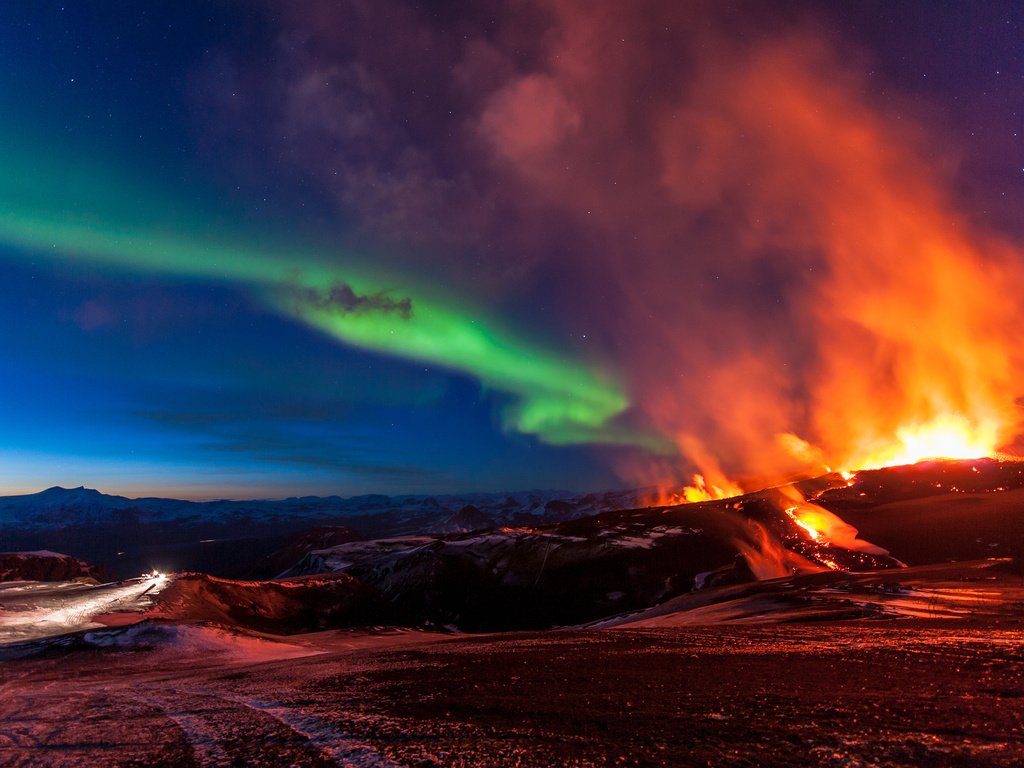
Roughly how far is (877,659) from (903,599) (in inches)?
1056

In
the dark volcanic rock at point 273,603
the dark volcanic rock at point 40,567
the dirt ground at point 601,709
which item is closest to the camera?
the dirt ground at point 601,709

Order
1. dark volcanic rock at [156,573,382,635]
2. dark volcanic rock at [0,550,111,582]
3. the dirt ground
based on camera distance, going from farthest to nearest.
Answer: dark volcanic rock at [0,550,111,582]
dark volcanic rock at [156,573,382,635]
the dirt ground

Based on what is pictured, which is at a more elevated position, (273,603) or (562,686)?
(562,686)

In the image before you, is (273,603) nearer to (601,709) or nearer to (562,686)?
(562,686)

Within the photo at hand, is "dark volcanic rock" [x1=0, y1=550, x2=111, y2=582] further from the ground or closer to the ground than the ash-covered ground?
closer to the ground

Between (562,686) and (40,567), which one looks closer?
(562,686)

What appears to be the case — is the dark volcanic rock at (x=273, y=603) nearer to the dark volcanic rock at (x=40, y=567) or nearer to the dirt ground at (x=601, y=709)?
the dirt ground at (x=601, y=709)

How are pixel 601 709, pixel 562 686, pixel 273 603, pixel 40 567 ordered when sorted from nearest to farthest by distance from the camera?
pixel 601 709, pixel 562 686, pixel 273 603, pixel 40 567

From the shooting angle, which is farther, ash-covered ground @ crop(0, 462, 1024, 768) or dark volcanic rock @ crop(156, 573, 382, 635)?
dark volcanic rock @ crop(156, 573, 382, 635)

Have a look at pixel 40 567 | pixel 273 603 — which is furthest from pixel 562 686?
pixel 40 567

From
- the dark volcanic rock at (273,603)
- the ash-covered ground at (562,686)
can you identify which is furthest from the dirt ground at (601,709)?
the dark volcanic rock at (273,603)

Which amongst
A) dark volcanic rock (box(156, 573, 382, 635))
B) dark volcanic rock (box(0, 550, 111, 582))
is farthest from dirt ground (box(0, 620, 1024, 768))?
dark volcanic rock (box(0, 550, 111, 582))

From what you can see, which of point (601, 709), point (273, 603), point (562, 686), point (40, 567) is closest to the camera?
point (601, 709)

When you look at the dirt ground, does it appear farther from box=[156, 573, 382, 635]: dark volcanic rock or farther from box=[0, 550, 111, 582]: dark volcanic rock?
box=[0, 550, 111, 582]: dark volcanic rock
